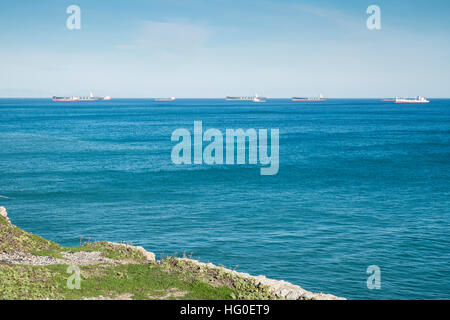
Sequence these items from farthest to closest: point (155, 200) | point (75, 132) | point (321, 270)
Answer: point (75, 132)
point (155, 200)
point (321, 270)

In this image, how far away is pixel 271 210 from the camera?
1832 inches

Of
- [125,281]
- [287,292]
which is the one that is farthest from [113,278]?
[287,292]

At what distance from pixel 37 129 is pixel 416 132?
117m

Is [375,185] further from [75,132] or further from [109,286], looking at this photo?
[75,132]

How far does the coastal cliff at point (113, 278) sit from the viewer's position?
20.4m

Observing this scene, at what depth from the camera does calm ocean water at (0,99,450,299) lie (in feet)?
107

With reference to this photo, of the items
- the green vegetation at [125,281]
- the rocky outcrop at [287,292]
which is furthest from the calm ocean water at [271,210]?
the green vegetation at [125,281]

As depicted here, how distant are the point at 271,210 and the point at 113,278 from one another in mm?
26549

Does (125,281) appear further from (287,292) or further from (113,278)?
(287,292)

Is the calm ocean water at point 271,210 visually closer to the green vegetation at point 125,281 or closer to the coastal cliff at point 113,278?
the coastal cliff at point 113,278
